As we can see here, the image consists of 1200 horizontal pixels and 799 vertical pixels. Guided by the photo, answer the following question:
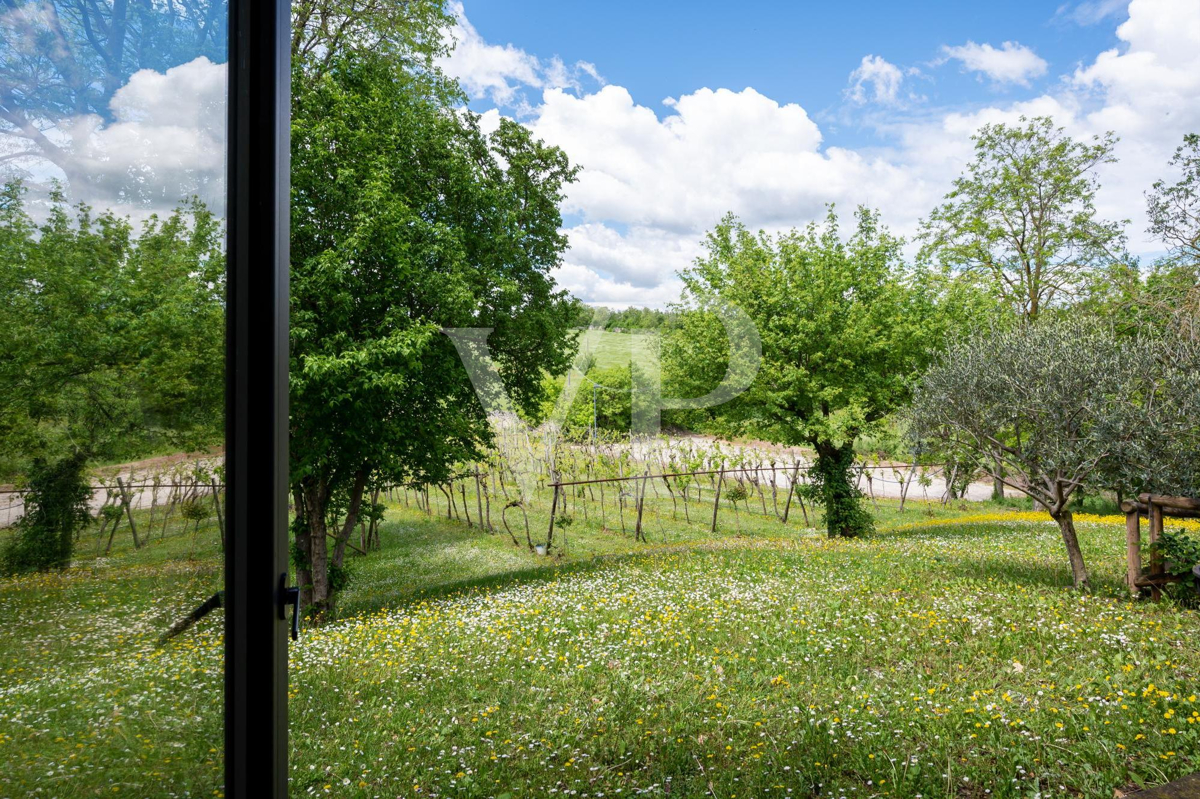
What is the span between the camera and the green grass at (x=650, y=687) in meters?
0.64

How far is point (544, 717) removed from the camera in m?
2.77

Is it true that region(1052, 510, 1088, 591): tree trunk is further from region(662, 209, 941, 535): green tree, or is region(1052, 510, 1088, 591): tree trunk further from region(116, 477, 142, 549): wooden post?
region(116, 477, 142, 549): wooden post

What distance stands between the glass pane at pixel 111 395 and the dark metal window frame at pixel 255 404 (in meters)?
0.03

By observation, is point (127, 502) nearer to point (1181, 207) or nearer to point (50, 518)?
point (50, 518)

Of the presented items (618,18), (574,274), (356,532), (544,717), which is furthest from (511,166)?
(544,717)

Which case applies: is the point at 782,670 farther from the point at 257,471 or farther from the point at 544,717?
the point at 257,471

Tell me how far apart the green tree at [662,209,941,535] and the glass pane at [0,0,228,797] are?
242 inches

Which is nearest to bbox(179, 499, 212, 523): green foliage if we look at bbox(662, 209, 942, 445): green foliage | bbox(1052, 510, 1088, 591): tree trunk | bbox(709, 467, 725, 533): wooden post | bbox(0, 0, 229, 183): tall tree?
bbox(0, 0, 229, 183): tall tree

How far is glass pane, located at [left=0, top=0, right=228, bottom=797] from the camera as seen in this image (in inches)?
22.3

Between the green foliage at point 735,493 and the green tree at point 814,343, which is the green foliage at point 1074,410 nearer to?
the green tree at point 814,343

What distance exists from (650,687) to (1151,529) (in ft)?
11.0

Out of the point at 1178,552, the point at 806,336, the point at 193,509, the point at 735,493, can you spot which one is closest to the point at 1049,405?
the point at 1178,552

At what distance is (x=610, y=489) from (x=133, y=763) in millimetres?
6024

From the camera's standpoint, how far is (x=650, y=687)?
2.97 m
